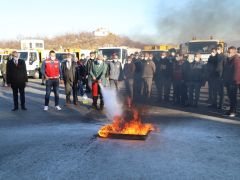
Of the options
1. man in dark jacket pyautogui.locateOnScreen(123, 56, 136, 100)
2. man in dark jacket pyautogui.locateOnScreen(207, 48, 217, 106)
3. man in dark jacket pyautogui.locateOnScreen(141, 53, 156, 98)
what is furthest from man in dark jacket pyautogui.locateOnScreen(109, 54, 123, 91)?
man in dark jacket pyautogui.locateOnScreen(207, 48, 217, 106)

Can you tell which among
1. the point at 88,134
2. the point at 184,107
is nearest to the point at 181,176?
the point at 88,134

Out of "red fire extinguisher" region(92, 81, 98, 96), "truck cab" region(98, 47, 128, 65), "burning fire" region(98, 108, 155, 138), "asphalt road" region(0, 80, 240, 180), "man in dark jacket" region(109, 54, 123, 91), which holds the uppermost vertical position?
"truck cab" region(98, 47, 128, 65)

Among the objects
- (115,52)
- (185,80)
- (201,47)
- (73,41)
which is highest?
(73,41)

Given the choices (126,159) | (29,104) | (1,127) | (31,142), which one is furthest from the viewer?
(29,104)

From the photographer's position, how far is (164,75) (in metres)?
12.1

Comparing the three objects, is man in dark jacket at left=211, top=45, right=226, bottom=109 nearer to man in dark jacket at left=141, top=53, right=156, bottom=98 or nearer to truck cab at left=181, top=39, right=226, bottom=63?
man in dark jacket at left=141, top=53, right=156, bottom=98

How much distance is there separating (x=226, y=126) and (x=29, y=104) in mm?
6920

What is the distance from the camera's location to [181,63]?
1125 cm

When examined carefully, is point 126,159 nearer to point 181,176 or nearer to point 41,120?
point 181,176

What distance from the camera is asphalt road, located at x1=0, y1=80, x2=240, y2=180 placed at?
4.74 m

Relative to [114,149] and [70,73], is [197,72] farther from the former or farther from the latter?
[114,149]

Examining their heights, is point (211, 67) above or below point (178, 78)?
above

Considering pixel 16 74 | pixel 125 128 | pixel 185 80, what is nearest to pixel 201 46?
pixel 185 80

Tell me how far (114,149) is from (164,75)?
6664 millimetres
